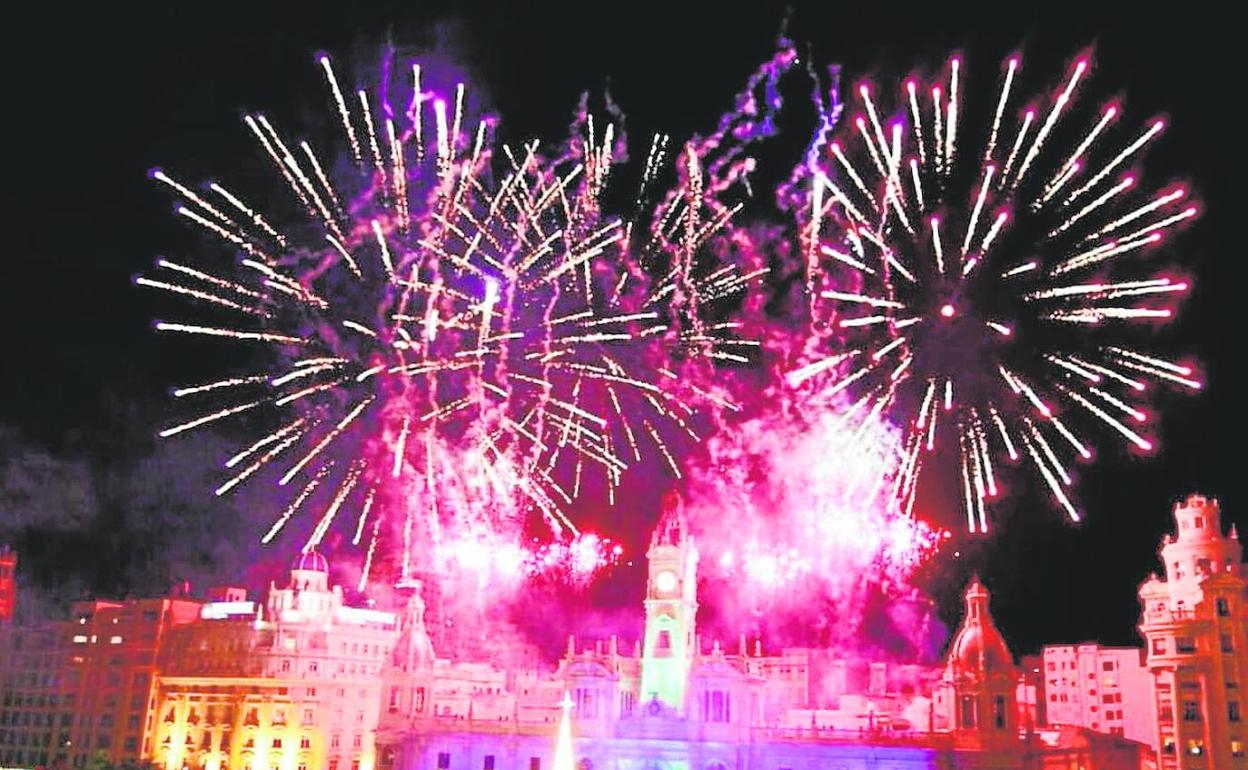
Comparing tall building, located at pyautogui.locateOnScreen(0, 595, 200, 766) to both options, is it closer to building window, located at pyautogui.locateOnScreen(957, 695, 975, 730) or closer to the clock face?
the clock face

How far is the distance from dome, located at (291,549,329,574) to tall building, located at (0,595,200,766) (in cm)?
980

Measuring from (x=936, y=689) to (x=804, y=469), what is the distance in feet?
67.3

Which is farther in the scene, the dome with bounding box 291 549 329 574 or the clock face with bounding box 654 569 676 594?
the dome with bounding box 291 549 329 574

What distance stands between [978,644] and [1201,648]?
35.9 ft

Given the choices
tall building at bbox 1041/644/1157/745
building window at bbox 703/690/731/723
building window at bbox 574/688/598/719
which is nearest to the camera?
building window at bbox 703/690/731/723

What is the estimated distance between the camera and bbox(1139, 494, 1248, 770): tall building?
187 ft

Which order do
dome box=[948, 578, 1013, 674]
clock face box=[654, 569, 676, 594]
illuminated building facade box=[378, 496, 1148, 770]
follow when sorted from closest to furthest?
illuminated building facade box=[378, 496, 1148, 770] → dome box=[948, 578, 1013, 674] → clock face box=[654, 569, 676, 594]

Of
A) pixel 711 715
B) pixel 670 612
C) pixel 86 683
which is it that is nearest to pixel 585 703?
pixel 670 612

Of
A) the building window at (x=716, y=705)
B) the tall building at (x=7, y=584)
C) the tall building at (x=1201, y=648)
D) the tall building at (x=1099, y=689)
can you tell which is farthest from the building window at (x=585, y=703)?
the tall building at (x=7, y=584)

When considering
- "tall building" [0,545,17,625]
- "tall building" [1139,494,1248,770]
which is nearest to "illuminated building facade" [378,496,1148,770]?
"tall building" [1139,494,1248,770]

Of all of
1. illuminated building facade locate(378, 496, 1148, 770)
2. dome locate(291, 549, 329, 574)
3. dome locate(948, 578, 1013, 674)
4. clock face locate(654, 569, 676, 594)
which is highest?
dome locate(291, 549, 329, 574)

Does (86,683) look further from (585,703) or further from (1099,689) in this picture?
(1099,689)

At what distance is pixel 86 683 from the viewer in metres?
90.1

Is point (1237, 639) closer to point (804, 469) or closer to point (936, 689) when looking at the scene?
point (936, 689)
